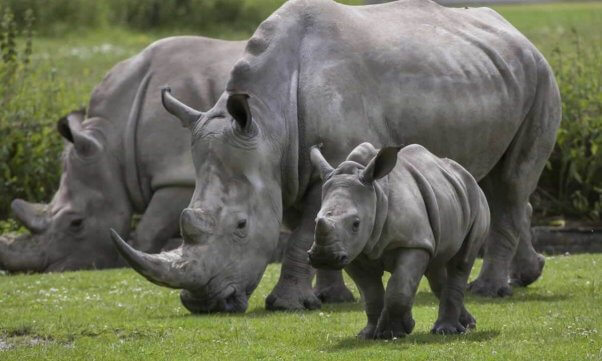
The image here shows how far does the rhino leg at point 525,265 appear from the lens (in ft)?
45.0

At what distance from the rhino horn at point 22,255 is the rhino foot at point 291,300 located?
4.31m

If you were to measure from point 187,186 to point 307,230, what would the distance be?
3.39m

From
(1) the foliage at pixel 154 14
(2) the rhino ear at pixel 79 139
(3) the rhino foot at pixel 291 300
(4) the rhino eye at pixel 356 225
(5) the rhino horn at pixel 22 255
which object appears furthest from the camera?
(1) the foliage at pixel 154 14

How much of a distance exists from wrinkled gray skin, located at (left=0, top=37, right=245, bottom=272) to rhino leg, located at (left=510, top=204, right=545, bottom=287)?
11.4 ft

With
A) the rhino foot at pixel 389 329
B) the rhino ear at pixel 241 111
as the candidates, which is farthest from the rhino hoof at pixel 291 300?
the rhino foot at pixel 389 329

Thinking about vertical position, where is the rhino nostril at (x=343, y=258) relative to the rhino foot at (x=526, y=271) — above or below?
above

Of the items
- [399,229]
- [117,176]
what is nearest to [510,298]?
[399,229]

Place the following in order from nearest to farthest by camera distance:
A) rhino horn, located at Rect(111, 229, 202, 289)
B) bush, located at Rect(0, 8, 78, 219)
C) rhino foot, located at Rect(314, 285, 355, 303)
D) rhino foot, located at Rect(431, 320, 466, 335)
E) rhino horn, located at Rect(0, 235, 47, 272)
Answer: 1. rhino foot, located at Rect(431, 320, 466, 335)
2. rhino horn, located at Rect(111, 229, 202, 289)
3. rhino foot, located at Rect(314, 285, 355, 303)
4. rhino horn, located at Rect(0, 235, 47, 272)
5. bush, located at Rect(0, 8, 78, 219)

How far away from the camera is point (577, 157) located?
688 inches

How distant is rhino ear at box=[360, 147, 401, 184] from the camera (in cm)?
927

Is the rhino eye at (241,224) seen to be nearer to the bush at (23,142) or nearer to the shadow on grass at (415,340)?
the shadow on grass at (415,340)

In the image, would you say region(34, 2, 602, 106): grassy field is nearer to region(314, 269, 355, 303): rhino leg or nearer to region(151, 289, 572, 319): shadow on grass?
region(314, 269, 355, 303): rhino leg

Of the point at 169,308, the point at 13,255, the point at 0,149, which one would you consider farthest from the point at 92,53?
the point at 169,308

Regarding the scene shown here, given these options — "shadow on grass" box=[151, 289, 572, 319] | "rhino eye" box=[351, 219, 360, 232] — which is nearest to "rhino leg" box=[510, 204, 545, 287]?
"shadow on grass" box=[151, 289, 572, 319]
